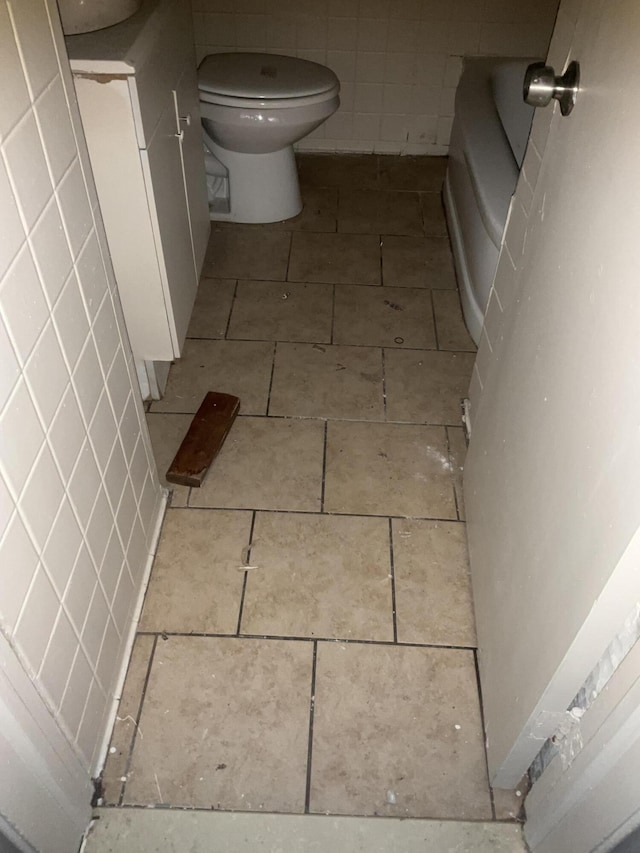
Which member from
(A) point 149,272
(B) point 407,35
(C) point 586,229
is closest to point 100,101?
(A) point 149,272

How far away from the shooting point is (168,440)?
1.69 meters

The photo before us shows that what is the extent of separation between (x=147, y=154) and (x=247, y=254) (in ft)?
3.04

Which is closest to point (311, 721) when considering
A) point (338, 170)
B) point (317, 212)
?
point (317, 212)

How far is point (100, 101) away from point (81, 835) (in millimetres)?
1301

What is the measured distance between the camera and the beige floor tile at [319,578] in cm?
132

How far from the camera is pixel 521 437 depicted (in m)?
1.04

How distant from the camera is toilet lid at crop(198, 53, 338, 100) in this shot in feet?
6.72

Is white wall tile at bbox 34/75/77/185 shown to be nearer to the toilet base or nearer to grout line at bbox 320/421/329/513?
grout line at bbox 320/421/329/513

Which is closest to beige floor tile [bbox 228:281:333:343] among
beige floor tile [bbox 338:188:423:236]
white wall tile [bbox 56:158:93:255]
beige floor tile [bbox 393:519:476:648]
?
beige floor tile [bbox 338:188:423:236]

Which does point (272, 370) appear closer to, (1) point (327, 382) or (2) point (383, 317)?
(1) point (327, 382)

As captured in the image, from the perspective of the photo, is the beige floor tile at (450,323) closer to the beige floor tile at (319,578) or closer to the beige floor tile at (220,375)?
the beige floor tile at (220,375)

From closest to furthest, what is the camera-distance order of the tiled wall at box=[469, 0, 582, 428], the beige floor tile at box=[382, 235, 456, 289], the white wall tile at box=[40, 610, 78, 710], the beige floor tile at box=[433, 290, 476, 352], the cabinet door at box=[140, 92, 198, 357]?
the white wall tile at box=[40, 610, 78, 710] → the tiled wall at box=[469, 0, 582, 428] → the cabinet door at box=[140, 92, 198, 357] → the beige floor tile at box=[433, 290, 476, 352] → the beige floor tile at box=[382, 235, 456, 289]

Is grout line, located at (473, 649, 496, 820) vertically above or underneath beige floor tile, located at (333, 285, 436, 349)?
above

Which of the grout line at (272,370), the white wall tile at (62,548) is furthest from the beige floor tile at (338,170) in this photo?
the white wall tile at (62,548)
